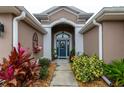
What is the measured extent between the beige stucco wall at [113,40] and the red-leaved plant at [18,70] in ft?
18.2

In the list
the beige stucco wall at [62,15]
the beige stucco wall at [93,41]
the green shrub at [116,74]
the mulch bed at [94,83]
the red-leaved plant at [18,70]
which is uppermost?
the beige stucco wall at [62,15]

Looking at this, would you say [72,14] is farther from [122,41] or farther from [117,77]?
[117,77]

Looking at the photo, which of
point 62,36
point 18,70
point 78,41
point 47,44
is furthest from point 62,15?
point 18,70

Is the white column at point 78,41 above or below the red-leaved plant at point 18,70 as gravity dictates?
above

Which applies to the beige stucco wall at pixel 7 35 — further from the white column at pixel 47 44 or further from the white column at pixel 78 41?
the white column at pixel 78 41

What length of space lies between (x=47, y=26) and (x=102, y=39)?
29.8 ft

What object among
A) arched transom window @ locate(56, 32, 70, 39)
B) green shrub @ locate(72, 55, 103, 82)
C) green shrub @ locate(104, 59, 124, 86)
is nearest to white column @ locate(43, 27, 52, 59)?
arched transom window @ locate(56, 32, 70, 39)

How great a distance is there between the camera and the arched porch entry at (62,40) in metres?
22.9

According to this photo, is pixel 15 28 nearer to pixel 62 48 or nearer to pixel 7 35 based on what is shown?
pixel 7 35

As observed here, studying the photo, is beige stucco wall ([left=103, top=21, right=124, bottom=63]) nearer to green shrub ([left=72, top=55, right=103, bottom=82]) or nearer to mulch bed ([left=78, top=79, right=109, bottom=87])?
green shrub ([left=72, top=55, right=103, bottom=82])

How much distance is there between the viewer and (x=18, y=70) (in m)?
6.37

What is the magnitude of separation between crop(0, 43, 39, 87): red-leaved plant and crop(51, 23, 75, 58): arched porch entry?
15.8 m

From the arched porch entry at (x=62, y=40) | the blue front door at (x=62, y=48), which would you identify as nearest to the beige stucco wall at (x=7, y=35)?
the arched porch entry at (x=62, y=40)

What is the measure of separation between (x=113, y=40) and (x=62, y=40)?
1282 cm
